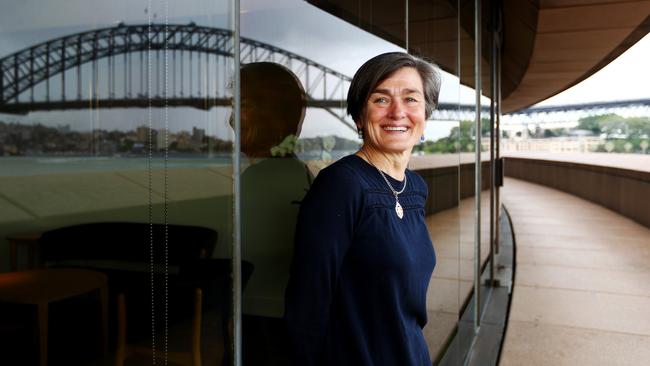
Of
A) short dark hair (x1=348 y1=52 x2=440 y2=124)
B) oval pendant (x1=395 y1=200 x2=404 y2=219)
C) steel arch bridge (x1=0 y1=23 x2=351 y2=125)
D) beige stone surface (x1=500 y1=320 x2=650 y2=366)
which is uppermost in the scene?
short dark hair (x1=348 y1=52 x2=440 y2=124)

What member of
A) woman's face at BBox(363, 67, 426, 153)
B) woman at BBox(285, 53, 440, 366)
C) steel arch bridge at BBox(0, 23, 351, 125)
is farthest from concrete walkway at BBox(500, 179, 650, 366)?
steel arch bridge at BBox(0, 23, 351, 125)

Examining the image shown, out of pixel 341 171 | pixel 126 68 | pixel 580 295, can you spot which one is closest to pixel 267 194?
pixel 341 171

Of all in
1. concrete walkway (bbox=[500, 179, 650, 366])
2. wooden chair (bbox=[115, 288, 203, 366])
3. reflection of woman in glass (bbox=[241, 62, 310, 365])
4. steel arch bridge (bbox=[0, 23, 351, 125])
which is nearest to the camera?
steel arch bridge (bbox=[0, 23, 351, 125])

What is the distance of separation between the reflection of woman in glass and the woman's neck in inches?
6.9

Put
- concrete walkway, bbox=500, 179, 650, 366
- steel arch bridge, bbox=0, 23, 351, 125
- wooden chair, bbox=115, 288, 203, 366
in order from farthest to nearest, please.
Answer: concrete walkway, bbox=500, 179, 650, 366, wooden chair, bbox=115, 288, 203, 366, steel arch bridge, bbox=0, 23, 351, 125

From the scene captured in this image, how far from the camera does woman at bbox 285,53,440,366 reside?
49.0 inches

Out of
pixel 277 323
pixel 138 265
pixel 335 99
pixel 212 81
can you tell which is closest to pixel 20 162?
pixel 138 265

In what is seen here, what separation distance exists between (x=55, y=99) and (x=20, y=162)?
9 centimetres

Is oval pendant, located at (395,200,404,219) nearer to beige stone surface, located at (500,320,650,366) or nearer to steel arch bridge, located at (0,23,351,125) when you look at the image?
steel arch bridge, located at (0,23,351,125)

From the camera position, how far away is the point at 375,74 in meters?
1.41

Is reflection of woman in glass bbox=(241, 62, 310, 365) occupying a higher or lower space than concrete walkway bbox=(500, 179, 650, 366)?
higher

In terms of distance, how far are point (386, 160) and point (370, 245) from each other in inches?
10.1

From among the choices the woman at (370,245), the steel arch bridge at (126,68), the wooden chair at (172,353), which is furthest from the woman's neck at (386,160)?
the wooden chair at (172,353)

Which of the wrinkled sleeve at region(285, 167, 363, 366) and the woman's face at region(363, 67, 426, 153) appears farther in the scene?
the woman's face at region(363, 67, 426, 153)
